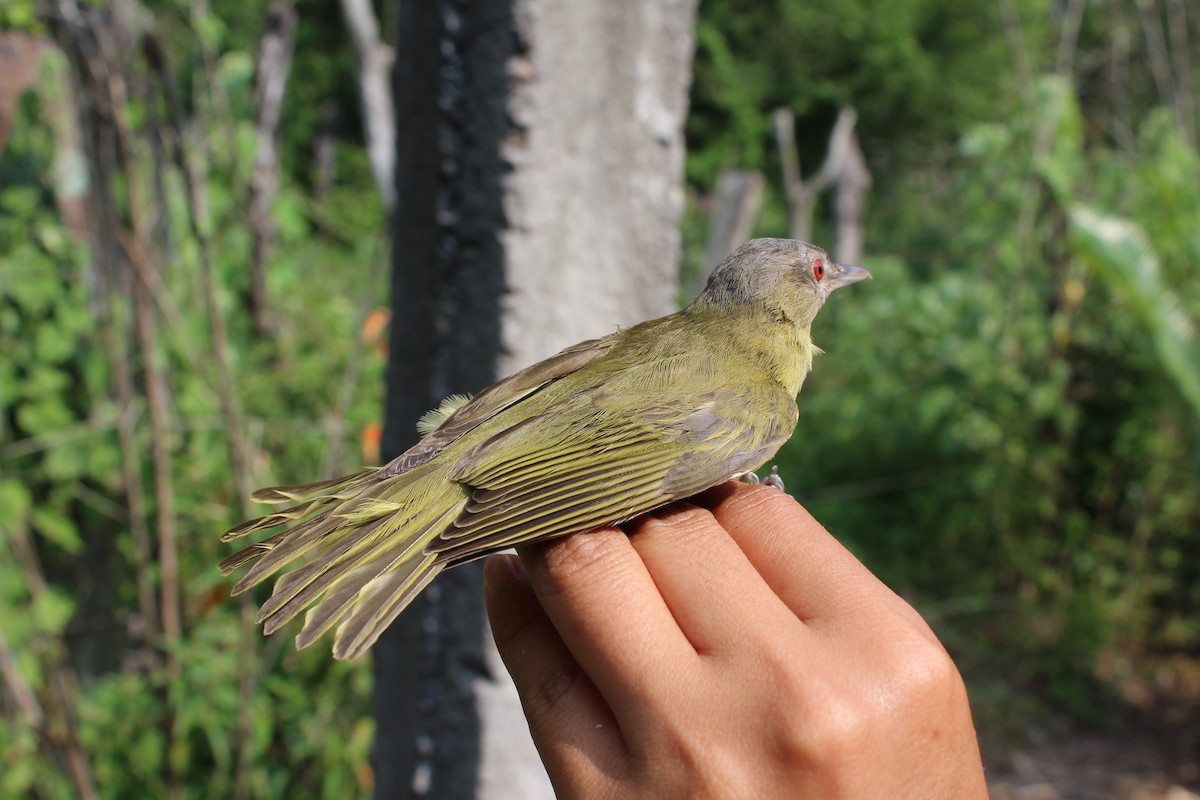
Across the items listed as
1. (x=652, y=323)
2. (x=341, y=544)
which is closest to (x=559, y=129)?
(x=652, y=323)

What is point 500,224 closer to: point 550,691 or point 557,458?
point 557,458

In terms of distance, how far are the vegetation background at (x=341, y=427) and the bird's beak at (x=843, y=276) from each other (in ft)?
4.86

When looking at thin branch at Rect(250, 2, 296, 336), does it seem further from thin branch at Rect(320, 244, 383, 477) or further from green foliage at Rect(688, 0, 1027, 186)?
green foliage at Rect(688, 0, 1027, 186)

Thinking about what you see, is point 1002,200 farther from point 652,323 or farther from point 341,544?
point 341,544

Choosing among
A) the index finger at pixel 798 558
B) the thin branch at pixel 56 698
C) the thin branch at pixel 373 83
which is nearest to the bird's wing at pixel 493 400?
the index finger at pixel 798 558

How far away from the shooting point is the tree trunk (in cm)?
242

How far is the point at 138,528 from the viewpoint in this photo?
3.04m

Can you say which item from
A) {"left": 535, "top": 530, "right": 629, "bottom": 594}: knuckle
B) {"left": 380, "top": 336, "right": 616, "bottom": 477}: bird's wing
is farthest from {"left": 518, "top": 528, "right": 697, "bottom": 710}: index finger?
Result: {"left": 380, "top": 336, "right": 616, "bottom": 477}: bird's wing

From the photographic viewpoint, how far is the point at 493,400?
2.03m

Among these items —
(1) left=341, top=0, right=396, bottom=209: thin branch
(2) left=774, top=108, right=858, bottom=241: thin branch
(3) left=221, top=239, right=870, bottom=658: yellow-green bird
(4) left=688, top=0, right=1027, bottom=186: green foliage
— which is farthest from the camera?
(4) left=688, top=0, right=1027, bottom=186: green foliage

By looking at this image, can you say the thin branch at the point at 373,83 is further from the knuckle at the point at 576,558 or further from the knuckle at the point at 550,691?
the knuckle at the point at 550,691

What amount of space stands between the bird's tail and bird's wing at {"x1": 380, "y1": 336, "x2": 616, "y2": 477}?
4cm

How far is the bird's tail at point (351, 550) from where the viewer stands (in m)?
1.53

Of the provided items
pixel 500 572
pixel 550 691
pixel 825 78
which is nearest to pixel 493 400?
pixel 500 572
